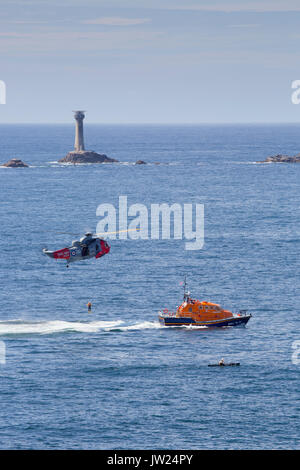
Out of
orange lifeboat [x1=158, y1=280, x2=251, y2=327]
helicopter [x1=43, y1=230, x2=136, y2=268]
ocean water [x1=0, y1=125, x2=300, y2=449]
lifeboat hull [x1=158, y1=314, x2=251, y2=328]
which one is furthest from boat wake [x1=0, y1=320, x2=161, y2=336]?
helicopter [x1=43, y1=230, x2=136, y2=268]

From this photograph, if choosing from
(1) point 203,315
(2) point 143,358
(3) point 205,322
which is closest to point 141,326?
(1) point 203,315

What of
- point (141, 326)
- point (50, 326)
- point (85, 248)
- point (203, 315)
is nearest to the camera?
point (85, 248)

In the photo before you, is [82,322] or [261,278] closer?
[82,322]

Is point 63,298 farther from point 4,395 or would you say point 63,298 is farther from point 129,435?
point 129,435

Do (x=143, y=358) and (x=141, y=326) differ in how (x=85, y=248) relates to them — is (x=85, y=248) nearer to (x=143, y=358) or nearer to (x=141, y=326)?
(x=141, y=326)

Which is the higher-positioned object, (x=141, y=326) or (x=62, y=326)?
(x=62, y=326)

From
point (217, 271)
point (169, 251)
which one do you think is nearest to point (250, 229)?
point (169, 251)
